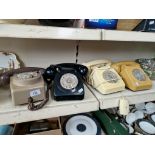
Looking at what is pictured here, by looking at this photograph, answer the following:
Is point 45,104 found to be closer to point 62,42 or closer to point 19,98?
point 19,98

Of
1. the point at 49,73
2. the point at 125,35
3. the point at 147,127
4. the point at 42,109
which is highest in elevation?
the point at 125,35

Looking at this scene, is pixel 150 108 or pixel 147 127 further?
pixel 150 108

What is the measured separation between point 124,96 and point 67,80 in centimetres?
30

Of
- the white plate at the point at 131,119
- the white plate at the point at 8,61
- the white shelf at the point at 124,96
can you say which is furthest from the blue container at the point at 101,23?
the white plate at the point at 131,119

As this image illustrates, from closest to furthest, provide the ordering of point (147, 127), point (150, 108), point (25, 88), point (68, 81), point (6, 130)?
point (25, 88), point (68, 81), point (6, 130), point (147, 127), point (150, 108)

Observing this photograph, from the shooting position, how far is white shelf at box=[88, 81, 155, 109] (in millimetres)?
842

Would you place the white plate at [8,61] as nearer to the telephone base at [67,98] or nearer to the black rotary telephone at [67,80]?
the black rotary telephone at [67,80]

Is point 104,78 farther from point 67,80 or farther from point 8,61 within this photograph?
point 8,61

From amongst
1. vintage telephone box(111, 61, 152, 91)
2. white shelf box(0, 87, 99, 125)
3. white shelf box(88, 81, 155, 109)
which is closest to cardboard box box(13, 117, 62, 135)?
white shelf box(0, 87, 99, 125)

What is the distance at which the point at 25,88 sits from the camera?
0.71 meters

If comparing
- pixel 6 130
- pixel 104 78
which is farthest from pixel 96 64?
pixel 6 130

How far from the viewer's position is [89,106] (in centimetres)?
81

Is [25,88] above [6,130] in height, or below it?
above
